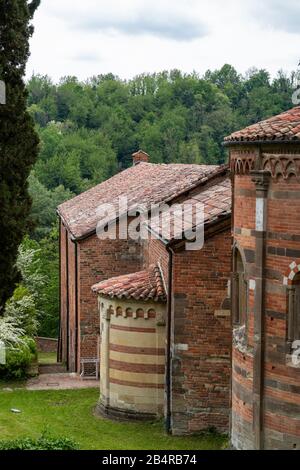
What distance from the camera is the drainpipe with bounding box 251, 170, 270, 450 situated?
15547mm

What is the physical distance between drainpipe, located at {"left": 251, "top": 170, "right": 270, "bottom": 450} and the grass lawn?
398 cm

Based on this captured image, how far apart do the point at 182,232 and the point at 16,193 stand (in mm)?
4384

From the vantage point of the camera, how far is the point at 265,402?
15641 millimetres

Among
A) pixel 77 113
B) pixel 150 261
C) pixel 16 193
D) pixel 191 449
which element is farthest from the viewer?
pixel 77 113

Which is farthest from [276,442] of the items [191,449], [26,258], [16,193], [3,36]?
[26,258]

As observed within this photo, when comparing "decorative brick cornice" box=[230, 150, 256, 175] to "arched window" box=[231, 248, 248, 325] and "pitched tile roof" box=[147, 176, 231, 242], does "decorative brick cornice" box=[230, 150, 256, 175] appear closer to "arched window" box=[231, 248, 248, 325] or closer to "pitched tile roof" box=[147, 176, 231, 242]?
"arched window" box=[231, 248, 248, 325]

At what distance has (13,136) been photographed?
67.5 feet

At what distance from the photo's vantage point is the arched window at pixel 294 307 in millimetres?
15047

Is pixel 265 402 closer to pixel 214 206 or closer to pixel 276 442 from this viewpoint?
pixel 276 442

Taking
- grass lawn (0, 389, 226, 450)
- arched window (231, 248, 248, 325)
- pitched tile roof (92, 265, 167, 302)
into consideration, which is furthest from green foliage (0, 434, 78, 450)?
pitched tile roof (92, 265, 167, 302)

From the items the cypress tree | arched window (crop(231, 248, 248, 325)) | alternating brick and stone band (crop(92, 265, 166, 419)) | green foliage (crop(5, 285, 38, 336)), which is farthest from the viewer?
green foliage (crop(5, 285, 38, 336))

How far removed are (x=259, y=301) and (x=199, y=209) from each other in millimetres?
6418

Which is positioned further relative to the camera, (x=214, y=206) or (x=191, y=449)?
(x=214, y=206)

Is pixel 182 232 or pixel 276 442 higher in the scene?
pixel 182 232
